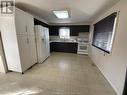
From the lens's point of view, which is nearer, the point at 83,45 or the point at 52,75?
the point at 52,75

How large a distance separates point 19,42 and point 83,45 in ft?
13.1

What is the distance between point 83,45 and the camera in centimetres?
528

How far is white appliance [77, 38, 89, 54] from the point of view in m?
5.24

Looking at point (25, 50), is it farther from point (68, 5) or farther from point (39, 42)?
point (68, 5)

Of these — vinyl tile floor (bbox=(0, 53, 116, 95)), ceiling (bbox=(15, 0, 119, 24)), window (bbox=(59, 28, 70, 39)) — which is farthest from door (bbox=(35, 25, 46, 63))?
window (bbox=(59, 28, 70, 39))

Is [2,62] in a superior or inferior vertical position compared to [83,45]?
inferior

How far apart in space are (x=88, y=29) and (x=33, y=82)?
15.1 ft

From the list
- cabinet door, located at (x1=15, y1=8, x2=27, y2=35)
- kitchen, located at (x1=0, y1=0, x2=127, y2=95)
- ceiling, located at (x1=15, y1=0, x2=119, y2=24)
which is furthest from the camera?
cabinet door, located at (x1=15, y1=8, x2=27, y2=35)

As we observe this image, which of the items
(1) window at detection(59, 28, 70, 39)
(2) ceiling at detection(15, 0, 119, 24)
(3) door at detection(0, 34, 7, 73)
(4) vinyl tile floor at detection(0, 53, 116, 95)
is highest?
(2) ceiling at detection(15, 0, 119, 24)

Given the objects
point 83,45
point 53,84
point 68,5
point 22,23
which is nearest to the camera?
point 53,84

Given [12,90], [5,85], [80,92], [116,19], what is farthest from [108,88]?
[5,85]

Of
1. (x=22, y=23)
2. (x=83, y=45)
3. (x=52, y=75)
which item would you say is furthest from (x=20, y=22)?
(x=83, y=45)

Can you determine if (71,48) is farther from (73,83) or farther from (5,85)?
(5,85)

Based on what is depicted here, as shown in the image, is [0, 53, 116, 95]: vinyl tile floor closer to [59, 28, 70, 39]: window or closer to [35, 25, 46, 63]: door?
[35, 25, 46, 63]: door
